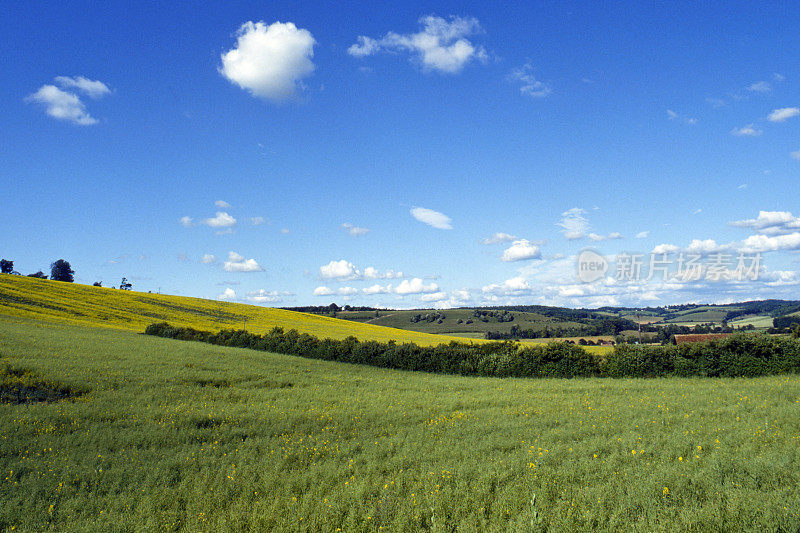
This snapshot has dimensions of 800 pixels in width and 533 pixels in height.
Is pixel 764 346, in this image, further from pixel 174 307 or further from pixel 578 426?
pixel 174 307

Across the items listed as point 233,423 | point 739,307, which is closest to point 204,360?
point 233,423

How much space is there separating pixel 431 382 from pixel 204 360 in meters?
15.3

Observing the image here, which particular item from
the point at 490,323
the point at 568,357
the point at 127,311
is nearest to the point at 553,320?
the point at 490,323

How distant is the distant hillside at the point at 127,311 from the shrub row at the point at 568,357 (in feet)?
59.9

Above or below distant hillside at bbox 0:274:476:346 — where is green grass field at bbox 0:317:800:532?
above

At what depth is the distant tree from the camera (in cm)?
11644

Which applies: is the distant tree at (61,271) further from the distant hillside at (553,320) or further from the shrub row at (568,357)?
the shrub row at (568,357)

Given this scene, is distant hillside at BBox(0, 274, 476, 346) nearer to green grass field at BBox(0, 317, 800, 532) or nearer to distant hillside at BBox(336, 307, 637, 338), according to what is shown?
distant hillside at BBox(336, 307, 637, 338)

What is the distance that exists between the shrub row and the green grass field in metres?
8.43

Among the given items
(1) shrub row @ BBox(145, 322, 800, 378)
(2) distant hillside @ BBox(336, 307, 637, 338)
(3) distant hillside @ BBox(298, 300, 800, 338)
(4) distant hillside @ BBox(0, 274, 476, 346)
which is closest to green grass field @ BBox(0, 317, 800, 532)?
(1) shrub row @ BBox(145, 322, 800, 378)

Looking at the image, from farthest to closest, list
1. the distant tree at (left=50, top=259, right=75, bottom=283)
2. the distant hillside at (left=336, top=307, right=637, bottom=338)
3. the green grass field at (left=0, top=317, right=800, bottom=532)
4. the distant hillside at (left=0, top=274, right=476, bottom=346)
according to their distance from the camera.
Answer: the distant tree at (left=50, top=259, right=75, bottom=283)
the distant hillside at (left=336, top=307, right=637, bottom=338)
the distant hillside at (left=0, top=274, right=476, bottom=346)
the green grass field at (left=0, top=317, right=800, bottom=532)

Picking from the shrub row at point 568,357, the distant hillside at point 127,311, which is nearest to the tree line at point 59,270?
the distant hillside at point 127,311

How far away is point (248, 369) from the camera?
2745 cm

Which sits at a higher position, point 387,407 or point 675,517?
point 675,517
